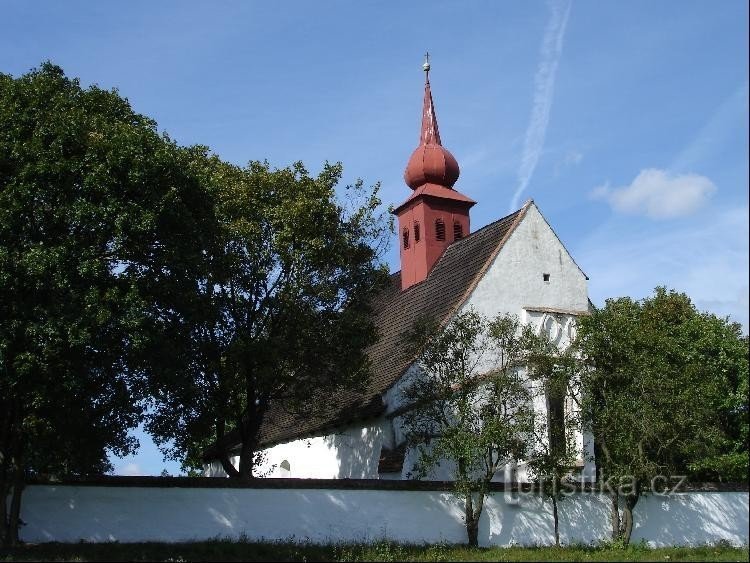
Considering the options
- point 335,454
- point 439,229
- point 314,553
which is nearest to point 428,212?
point 439,229

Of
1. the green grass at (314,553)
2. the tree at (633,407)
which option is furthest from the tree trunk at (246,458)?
the tree at (633,407)

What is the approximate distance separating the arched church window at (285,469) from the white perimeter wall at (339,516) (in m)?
10.9

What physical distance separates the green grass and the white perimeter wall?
55 centimetres

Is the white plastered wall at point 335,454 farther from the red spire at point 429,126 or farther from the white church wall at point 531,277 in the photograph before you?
the red spire at point 429,126

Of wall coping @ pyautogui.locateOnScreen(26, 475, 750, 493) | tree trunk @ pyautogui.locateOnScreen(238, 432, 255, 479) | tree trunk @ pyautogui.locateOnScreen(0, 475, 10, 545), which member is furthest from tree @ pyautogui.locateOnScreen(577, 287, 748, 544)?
tree trunk @ pyautogui.locateOnScreen(0, 475, 10, 545)

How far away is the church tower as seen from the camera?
3347 centimetres

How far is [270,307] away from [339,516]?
5.21 metres

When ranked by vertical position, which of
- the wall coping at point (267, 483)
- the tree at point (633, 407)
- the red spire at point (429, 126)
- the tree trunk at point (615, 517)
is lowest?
the tree trunk at point (615, 517)

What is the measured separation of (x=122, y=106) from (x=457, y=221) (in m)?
17.1

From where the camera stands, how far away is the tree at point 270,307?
20.9m

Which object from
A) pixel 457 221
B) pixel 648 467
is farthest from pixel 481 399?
pixel 457 221

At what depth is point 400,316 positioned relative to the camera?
101ft

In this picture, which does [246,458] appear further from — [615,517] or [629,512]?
[629,512]

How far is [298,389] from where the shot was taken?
2217 centimetres
